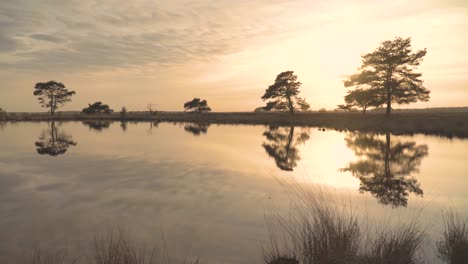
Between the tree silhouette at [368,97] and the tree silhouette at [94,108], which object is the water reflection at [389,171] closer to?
the tree silhouette at [368,97]

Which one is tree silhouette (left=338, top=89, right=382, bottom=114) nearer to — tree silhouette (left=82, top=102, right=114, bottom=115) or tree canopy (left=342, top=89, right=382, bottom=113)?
tree canopy (left=342, top=89, right=382, bottom=113)

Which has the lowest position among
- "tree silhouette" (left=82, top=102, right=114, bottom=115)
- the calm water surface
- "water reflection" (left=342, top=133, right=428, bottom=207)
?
the calm water surface

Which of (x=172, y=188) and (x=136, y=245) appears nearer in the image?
(x=136, y=245)

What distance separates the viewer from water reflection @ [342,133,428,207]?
1058 cm

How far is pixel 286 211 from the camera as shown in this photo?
8719 mm

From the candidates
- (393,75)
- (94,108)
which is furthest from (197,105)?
(393,75)

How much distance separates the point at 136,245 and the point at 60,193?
5.82 metres

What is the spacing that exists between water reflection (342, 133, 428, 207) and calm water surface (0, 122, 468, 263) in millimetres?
43

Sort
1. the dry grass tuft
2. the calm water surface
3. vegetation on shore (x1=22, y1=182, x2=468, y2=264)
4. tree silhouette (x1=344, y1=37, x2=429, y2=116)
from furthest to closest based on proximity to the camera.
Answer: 1. tree silhouette (x1=344, y1=37, x2=429, y2=116)
2. the calm water surface
3. the dry grass tuft
4. vegetation on shore (x1=22, y1=182, x2=468, y2=264)

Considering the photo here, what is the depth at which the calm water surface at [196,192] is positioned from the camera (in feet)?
22.8

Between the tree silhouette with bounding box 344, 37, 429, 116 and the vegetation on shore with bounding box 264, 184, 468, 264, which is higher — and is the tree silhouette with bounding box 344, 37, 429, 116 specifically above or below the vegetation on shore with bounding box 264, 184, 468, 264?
above

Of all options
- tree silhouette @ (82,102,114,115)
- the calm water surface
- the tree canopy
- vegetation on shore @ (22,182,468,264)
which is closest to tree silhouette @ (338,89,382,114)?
the tree canopy

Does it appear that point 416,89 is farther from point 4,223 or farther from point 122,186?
point 4,223

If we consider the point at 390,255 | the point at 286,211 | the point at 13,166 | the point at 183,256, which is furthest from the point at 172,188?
the point at 13,166
